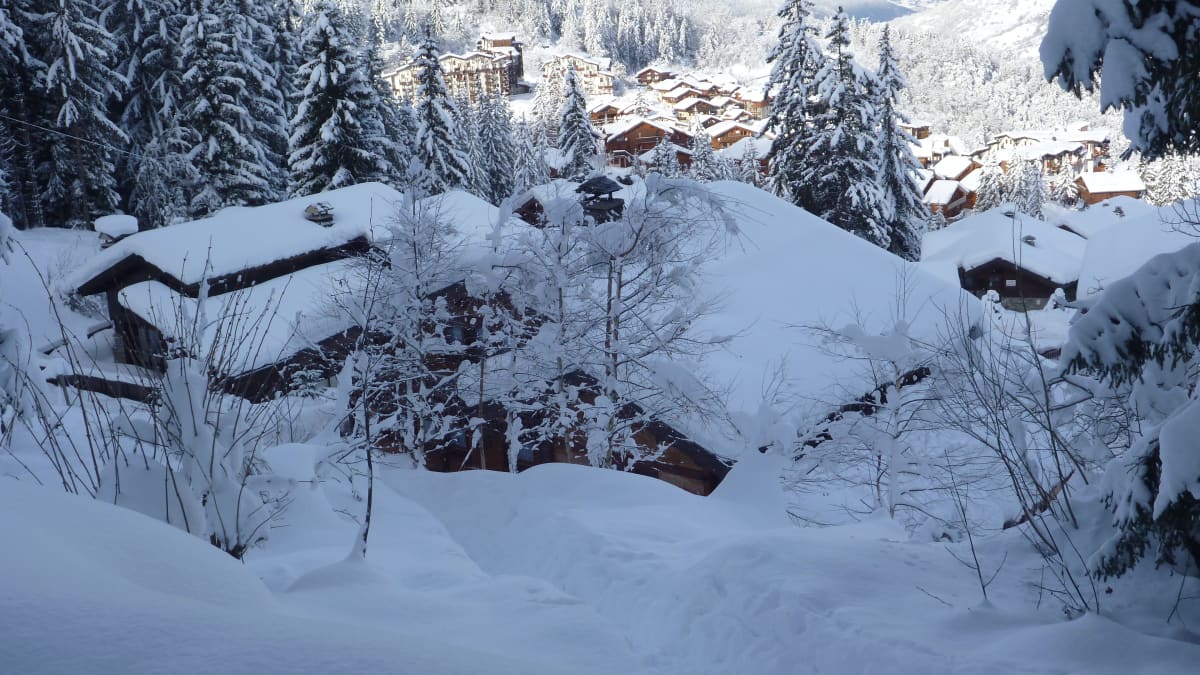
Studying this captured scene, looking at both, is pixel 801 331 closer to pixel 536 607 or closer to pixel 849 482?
pixel 849 482

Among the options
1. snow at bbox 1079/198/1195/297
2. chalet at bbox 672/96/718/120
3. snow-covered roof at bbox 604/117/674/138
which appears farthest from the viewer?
chalet at bbox 672/96/718/120

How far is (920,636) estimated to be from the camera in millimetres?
4918

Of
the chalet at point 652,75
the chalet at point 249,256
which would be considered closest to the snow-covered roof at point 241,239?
the chalet at point 249,256

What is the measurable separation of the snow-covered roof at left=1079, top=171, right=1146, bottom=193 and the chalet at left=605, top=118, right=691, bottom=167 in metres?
42.8

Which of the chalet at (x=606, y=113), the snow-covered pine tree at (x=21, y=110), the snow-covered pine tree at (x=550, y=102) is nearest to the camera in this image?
the snow-covered pine tree at (x=21, y=110)

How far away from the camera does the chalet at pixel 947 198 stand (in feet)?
259

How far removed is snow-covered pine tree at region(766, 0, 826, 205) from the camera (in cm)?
3203

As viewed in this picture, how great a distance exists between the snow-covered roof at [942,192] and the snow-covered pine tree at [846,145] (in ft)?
167

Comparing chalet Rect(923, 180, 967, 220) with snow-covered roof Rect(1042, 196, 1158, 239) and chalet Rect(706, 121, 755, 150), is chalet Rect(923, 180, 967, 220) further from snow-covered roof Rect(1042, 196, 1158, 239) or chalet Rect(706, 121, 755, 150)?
chalet Rect(706, 121, 755, 150)

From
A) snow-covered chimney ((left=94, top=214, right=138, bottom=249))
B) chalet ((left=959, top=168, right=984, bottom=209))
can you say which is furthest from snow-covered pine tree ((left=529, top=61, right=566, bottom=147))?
snow-covered chimney ((left=94, top=214, right=138, bottom=249))

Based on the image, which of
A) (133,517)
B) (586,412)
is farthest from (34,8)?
(133,517)

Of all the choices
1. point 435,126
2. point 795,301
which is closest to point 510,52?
point 435,126

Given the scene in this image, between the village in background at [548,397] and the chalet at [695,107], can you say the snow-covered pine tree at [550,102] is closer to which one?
the chalet at [695,107]

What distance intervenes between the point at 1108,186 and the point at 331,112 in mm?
81436
